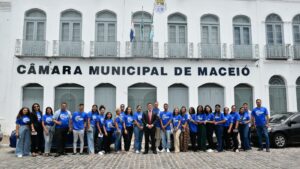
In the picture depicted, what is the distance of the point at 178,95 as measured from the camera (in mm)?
17375

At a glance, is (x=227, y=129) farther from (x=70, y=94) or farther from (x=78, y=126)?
(x=70, y=94)

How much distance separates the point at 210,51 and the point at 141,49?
13.3ft

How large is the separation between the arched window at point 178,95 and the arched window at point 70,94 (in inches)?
203

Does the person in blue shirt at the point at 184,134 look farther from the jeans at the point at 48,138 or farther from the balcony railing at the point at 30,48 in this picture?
the balcony railing at the point at 30,48

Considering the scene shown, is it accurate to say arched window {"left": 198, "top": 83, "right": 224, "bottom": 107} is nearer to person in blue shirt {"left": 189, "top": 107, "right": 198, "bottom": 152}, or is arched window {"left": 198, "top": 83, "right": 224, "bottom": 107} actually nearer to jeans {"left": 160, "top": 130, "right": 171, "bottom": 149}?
person in blue shirt {"left": 189, "top": 107, "right": 198, "bottom": 152}

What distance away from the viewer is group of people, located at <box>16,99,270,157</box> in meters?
10.3

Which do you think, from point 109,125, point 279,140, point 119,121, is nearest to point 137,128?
point 119,121

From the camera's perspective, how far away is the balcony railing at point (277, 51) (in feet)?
57.9

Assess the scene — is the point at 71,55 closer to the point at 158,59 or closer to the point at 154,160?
the point at 158,59

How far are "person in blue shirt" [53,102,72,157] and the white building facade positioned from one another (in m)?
6.33

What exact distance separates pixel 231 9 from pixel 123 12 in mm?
6619

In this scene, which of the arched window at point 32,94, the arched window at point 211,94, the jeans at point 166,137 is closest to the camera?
the jeans at point 166,137

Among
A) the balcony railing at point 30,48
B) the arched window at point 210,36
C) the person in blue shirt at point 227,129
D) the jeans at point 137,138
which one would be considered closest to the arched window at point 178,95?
the arched window at point 210,36

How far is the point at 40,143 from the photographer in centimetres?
1054
